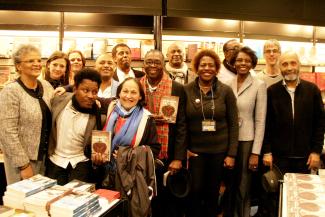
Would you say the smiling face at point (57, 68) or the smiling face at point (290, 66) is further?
the smiling face at point (57, 68)

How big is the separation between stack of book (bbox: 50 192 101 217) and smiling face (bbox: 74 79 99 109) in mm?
738

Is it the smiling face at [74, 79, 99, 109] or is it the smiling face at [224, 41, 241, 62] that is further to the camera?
the smiling face at [224, 41, 241, 62]

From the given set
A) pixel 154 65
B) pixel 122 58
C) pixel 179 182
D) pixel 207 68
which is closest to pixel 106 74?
pixel 122 58

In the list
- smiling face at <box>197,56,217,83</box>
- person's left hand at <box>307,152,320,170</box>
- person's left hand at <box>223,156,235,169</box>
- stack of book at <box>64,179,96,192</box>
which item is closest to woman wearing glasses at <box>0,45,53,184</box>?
stack of book at <box>64,179,96,192</box>

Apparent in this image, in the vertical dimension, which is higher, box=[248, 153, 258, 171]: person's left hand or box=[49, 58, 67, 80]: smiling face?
box=[49, 58, 67, 80]: smiling face

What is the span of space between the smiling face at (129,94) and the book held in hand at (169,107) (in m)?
0.30

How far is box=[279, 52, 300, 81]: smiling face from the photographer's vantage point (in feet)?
10.7

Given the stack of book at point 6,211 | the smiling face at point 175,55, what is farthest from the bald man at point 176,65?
the stack of book at point 6,211

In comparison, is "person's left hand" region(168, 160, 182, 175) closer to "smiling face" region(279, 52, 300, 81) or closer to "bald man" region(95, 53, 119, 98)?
"bald man" region(95, 53, 119, 98)

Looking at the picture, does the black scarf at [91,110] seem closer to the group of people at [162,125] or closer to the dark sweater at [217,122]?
the group of people at [162,125]

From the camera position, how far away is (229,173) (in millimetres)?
3441

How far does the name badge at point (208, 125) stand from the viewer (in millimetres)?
3170

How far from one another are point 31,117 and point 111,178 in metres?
0.78

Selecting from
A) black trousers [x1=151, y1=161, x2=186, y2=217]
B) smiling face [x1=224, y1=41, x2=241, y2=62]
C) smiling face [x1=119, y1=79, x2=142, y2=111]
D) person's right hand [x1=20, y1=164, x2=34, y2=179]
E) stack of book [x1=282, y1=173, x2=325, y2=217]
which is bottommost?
black trousers [x1=151, y1=161, x2=186, y2=217]
